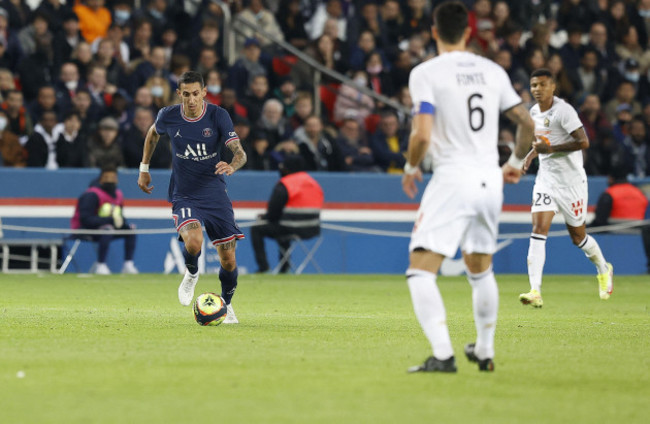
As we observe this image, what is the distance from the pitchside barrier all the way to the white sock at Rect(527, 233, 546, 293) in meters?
8.15

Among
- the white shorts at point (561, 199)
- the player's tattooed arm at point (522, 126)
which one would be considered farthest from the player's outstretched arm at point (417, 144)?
the white shorts at point (561, 199)

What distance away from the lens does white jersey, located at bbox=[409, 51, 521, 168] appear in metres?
7.77

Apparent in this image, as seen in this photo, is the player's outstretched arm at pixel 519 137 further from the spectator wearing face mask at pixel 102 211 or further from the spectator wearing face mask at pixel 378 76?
the spectator wearing face mask at pixel 378 76

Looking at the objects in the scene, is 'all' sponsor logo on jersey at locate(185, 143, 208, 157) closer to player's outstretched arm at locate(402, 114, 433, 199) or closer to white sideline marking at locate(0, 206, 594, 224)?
player's outstretched arm at locate(402, 114, 433, 199)

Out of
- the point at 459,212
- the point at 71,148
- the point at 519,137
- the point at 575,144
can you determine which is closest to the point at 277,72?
the point at 71,148

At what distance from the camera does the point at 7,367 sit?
7953 millimetres

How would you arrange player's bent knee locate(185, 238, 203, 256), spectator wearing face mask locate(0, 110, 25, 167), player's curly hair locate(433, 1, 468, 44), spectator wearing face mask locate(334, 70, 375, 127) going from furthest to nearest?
spectator wearing face mask locate(334, 70, 375, 127), spectator wearing face mask locate(0, 110, 25, 167), player's bent knee locate(185, 238, 203, 256), player's curly hair locate(433, 1, 468, 44)

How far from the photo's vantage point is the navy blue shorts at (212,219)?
11906 millimetres

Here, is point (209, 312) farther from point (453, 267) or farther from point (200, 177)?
point (453, 267)

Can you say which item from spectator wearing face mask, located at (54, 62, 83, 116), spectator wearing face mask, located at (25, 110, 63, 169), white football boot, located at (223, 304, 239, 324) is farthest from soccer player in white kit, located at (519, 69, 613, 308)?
spectator wearing face mask, located at (54, 62, 83, 116)

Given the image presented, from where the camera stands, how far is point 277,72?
2441cm

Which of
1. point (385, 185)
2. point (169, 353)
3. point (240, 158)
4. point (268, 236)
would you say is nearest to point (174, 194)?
point (240, 158)

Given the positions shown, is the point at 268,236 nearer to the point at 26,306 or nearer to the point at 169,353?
the point at 26,306

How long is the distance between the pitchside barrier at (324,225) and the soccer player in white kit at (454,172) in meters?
14.2
